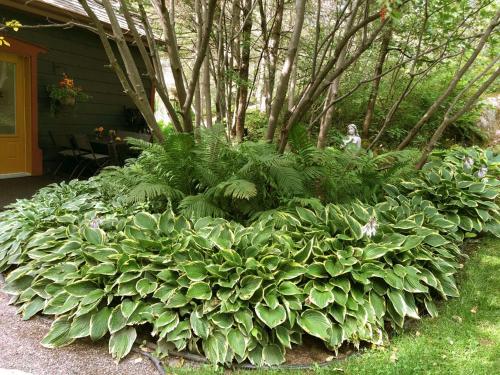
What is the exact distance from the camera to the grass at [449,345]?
266 cm

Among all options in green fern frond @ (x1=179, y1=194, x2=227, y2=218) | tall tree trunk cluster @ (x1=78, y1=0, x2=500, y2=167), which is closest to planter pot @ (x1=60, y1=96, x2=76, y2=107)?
tall tree trunk cluster @ (x1=78, y1=0, x2=500, y2=167)

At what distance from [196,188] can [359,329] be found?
228 cm

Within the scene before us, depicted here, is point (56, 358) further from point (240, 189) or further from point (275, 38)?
point (275, 38)

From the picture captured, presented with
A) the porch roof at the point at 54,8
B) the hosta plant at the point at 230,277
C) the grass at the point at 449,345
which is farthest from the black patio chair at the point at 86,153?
the grass at the point at 449,345

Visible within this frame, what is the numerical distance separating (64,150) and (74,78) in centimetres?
164

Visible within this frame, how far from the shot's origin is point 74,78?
8547mm

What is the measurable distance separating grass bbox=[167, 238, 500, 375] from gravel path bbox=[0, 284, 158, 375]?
11.8 inches

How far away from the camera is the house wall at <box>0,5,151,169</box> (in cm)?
770

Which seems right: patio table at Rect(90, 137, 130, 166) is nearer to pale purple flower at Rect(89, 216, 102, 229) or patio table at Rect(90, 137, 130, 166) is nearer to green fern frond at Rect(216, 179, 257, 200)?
pale purple flower at Rect(89, 216, 102, 229)

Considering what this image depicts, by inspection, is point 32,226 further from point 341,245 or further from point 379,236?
point 379,236

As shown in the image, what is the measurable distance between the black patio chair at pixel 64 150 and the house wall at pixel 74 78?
0.53ft

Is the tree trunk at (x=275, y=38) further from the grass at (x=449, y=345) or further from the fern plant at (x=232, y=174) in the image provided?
the grass at (x=449, y=345)

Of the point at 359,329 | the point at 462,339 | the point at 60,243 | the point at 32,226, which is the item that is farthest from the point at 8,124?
the point at 462,339

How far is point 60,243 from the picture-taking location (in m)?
3.69
